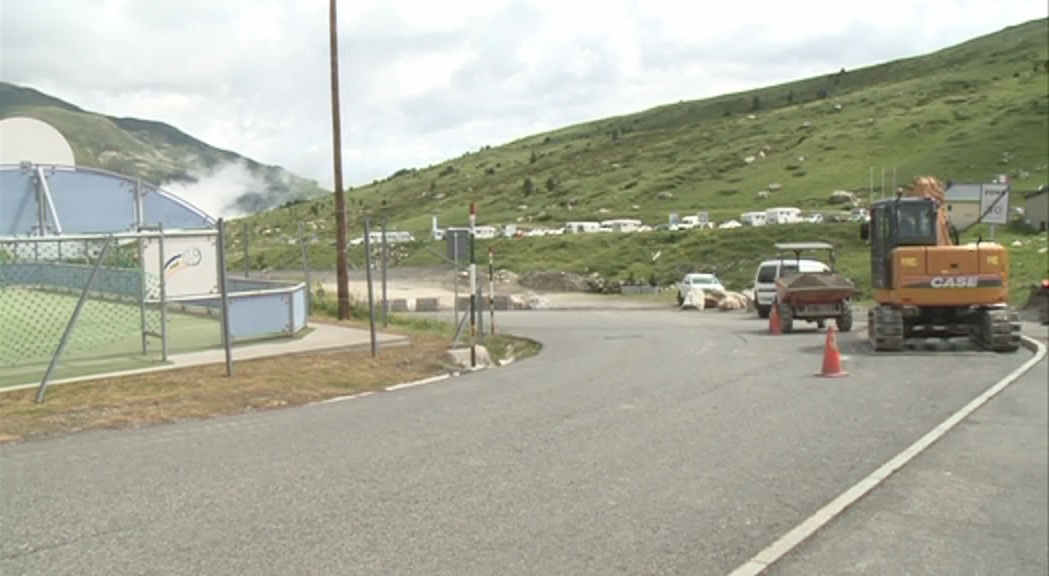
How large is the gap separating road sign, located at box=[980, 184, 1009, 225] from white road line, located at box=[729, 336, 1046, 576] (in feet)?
50.9

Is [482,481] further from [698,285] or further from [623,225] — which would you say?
[623,225]

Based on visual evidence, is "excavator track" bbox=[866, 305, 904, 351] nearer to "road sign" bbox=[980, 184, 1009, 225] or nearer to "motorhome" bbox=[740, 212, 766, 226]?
"road sign" bbox=[980, 184, 1009, 225]

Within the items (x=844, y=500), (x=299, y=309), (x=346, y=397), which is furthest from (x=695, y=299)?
(x=844, y=500)

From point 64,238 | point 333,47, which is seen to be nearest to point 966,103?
point 333,47

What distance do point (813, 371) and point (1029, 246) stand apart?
36373mm

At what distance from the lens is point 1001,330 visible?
19359mm

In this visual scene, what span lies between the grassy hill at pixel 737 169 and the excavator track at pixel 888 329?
66.9ft

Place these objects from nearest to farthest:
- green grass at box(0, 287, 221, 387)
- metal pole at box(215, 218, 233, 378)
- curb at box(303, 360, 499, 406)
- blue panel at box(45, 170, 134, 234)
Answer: curb at box(303, 360, 499, 406), metal pole at box(215, 218, 233, 378), green grass at box(0, 287, 221, 387), blue panel at box(45, 170, 134, 234)

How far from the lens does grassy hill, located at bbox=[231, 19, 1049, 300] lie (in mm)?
70125

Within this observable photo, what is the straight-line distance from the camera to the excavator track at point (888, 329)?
19.8 meters

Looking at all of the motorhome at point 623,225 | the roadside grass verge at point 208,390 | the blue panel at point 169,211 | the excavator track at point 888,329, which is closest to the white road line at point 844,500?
the excavator track at point 888,329

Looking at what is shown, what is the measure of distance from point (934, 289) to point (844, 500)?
1321 cm

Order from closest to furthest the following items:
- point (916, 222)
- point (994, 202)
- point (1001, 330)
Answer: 1. point (1001, 330)
2. point (916, 222)
3. point (994, 202)

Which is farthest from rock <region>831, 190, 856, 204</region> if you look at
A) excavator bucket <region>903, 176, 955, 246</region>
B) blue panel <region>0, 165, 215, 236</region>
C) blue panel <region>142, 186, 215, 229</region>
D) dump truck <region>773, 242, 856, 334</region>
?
blue panel <region>0, 165, 215, 236</region>
